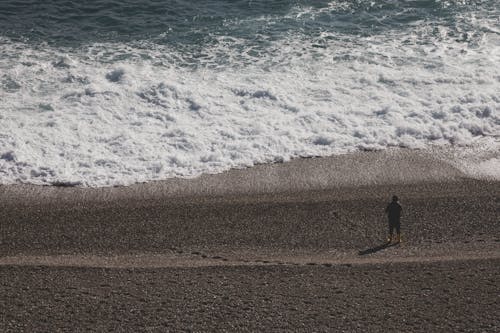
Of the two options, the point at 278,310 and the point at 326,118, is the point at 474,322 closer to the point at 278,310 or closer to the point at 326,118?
the point at 278,310

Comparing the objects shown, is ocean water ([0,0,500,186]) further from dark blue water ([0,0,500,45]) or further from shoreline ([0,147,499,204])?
shoreline ([0,147,499,204])

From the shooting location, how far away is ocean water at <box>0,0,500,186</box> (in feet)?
59.2

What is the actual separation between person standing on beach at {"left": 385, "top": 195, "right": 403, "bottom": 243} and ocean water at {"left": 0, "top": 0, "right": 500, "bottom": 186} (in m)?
4.02

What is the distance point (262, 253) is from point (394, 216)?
282 centimetres

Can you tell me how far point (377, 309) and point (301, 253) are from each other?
2331mm

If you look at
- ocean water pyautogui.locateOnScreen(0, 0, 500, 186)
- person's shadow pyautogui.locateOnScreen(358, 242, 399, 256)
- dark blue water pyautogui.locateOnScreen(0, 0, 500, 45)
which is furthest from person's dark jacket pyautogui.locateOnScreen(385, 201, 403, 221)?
dark blue water pyautogui.locateOnScreen(0, 0, 500, 45)

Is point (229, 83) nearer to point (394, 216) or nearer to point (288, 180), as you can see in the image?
point (288, 180)

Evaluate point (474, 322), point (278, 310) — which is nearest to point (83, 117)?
point (278, 310)

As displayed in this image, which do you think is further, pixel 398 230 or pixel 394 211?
pixel 398 230

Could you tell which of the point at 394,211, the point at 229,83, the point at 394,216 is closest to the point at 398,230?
the point at 394,216

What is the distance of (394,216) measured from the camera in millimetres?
14219

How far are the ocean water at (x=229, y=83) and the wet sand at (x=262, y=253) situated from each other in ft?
3.69

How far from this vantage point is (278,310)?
12.2m

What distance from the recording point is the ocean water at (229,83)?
18.0m
